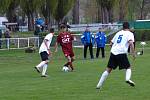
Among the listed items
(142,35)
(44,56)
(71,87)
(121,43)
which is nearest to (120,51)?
(121,43)

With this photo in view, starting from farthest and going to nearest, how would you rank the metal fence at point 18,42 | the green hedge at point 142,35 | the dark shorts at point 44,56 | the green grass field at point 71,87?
the green hedge at point 142,35 → the metal fence at point 18,42 → the dark shorts at point 44,56 → the green grass field at point 71,87

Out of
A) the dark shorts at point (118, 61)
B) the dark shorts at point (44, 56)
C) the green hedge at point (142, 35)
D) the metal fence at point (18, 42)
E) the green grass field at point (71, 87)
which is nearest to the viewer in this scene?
the green grass field at point (71, 87)

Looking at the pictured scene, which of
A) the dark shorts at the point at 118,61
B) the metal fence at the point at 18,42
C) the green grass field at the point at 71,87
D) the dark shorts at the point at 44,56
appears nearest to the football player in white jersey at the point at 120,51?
the dark shorts at the point at 118,61

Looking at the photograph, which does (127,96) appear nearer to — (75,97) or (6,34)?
(75,97)

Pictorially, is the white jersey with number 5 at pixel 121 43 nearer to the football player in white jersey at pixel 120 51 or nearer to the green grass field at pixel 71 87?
the football player in white jersey at pixel 120 51

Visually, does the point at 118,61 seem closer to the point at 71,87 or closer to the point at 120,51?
the point at 120,51

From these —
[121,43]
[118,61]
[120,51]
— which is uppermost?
[121,43]

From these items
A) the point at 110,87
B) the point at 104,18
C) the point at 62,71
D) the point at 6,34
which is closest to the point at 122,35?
the point at 110,87

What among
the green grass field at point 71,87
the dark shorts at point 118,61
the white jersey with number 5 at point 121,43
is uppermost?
the white jersey with number 5 at point 121,43

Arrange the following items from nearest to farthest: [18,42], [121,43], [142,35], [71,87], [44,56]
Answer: [121,43] < [71,87] < [44,56] < [18,42] < [142,35]

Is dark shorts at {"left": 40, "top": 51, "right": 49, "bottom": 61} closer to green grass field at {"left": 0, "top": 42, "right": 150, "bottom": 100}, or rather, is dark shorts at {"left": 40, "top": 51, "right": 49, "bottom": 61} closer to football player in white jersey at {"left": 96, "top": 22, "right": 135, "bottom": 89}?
green grass field at {"left": 0, "top": 42, "right": 150, "bottom": 100}

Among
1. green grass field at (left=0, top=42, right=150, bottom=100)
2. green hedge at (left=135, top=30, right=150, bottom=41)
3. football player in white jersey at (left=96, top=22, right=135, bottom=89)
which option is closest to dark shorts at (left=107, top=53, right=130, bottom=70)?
football player in white jersey at (left=96, top=22, right=135, bottom=89)

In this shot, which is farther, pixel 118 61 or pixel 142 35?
pixel 142 35

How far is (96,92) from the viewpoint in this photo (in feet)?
51.4
